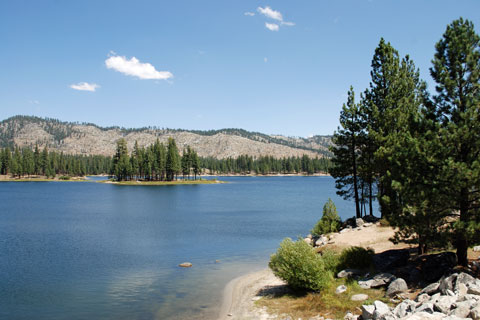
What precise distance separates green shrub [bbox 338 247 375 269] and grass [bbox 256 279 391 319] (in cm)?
223

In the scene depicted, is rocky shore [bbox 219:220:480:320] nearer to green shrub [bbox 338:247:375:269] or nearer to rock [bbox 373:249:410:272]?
rock [bbox 373:249:410:272]

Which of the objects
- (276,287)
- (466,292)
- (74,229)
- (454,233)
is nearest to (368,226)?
(276,287)

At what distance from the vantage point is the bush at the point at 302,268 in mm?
19469

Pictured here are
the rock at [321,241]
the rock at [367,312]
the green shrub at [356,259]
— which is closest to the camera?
the rock at [367,312]

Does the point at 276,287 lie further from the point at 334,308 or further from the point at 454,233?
the point at 454,233

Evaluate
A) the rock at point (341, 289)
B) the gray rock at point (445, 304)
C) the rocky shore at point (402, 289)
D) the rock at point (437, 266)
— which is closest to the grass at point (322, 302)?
the rock at point (341, 289)

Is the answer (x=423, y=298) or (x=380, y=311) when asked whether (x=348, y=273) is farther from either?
(x=380, y=311)

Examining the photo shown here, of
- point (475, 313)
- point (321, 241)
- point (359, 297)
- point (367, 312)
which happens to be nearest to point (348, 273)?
point (359, 297)

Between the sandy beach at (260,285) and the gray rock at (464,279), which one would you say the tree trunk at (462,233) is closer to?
the gray rock at (464,279)

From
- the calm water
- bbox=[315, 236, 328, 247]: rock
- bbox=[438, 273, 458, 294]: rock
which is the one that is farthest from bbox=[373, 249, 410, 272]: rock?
the calm water

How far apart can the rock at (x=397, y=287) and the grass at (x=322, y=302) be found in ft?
1.41

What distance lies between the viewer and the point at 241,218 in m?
57.2

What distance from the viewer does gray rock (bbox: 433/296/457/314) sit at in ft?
40.7

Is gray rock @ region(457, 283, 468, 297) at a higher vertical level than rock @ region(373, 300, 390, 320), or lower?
higher
